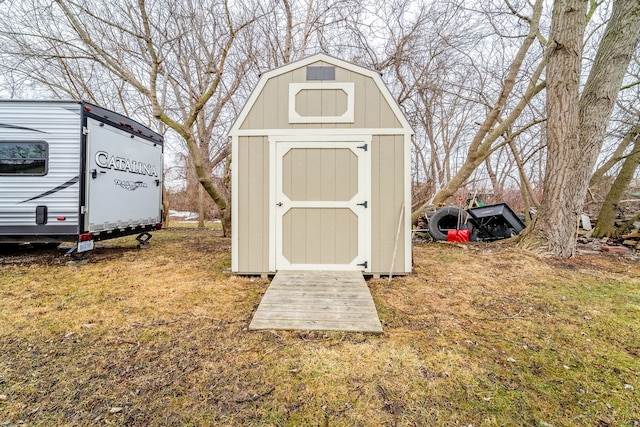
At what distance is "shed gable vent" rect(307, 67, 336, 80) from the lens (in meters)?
4.09

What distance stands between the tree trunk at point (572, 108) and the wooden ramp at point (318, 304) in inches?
164

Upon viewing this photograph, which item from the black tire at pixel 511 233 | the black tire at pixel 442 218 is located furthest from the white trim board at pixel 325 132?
the black tire at pixel 511 233

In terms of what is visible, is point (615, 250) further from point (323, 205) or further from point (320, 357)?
point (320, 357)

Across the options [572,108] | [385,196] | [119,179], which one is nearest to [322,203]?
[385,196]

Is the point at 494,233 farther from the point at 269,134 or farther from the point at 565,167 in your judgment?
the point at 269,134

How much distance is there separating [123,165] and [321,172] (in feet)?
13.1

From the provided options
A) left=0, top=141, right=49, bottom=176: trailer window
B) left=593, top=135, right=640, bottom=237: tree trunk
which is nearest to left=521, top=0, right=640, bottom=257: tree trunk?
left=593, top=135, right=640, bottom=237: tree trunk

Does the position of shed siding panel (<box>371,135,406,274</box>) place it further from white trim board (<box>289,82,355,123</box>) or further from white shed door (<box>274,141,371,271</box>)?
white trim board (<box>289,82,355,123</box>)

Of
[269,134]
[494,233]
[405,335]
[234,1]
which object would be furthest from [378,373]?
[234,1]

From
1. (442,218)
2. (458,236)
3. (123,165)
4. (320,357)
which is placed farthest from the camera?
(442,218)

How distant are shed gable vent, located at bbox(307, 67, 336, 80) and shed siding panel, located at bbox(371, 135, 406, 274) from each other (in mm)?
1112

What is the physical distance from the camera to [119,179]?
209 inches

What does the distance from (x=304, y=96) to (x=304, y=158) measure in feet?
2.92

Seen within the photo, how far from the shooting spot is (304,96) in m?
4.10
